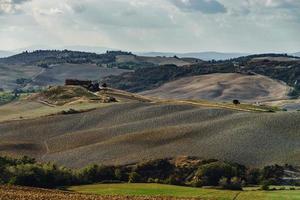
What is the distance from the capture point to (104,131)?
390 ft

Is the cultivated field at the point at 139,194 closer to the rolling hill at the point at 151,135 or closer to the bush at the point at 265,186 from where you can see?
the bush at the point at 265,186

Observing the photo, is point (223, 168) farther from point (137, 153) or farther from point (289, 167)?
point (137, 153)

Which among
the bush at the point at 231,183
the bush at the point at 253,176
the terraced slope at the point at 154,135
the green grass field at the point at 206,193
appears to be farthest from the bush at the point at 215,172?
the green grass field at the point at 206,193

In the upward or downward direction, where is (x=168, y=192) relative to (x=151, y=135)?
upward

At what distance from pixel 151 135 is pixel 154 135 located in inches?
22.5

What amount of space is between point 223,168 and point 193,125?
2986 cm

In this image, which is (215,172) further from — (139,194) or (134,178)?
(139,194)

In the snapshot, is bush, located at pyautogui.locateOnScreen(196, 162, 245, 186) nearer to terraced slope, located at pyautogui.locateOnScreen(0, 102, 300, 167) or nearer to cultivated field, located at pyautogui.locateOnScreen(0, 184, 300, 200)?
terraced slope, located at pyautogui.locateOnScreen(0, 102, 300, 167)

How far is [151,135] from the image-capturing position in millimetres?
111188

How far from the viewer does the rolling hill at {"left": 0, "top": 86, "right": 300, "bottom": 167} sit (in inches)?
3866

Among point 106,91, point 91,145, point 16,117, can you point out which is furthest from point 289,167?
point 106,91

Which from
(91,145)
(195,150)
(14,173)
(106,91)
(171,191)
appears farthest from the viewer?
(106,91)

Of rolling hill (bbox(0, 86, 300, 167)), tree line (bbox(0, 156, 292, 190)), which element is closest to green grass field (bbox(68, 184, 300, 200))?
tree line (bbox(0, 156, 292, 190))

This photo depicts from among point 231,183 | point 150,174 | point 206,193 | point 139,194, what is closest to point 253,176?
point 231,183
